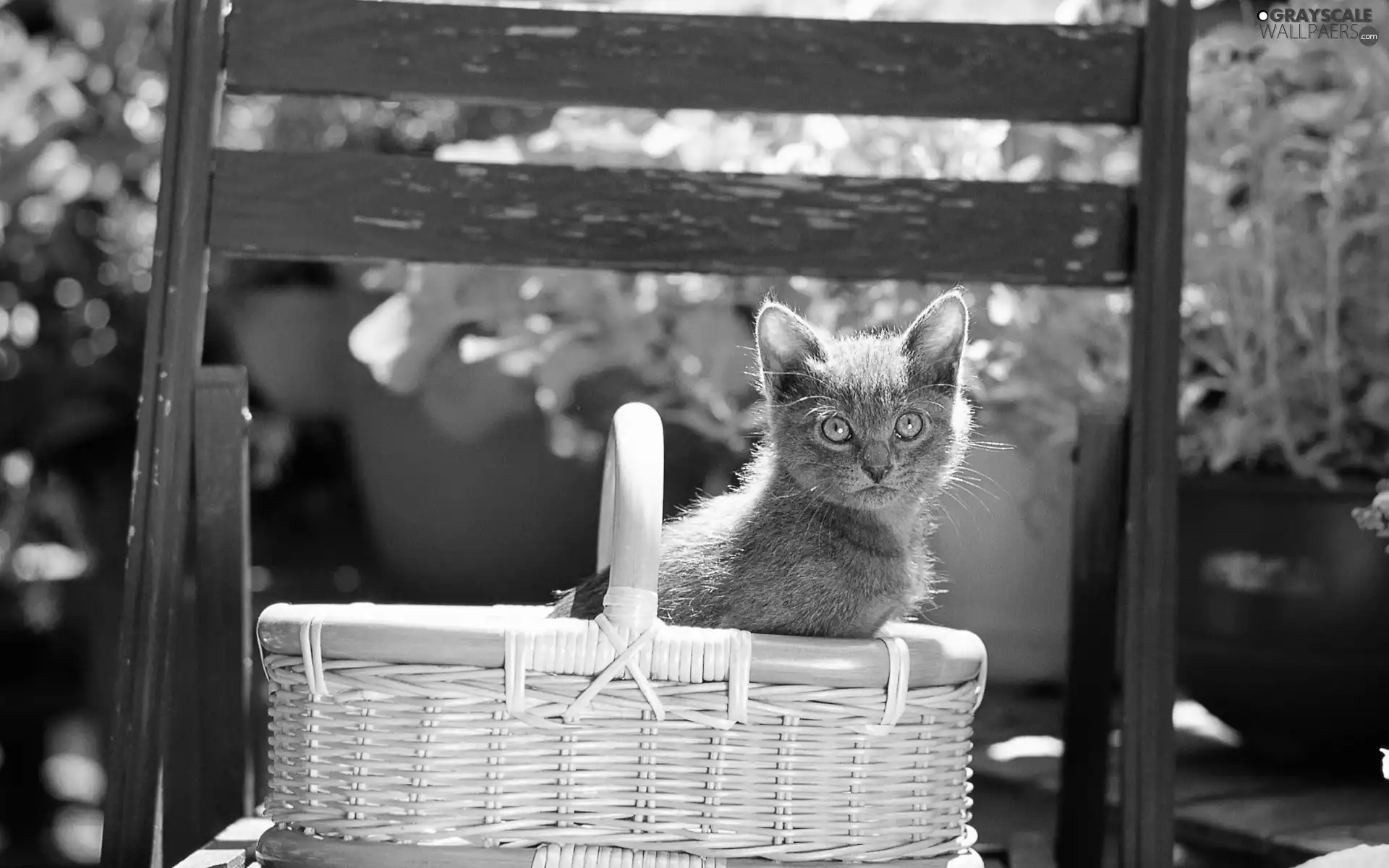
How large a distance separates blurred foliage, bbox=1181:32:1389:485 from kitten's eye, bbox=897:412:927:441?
599 mm

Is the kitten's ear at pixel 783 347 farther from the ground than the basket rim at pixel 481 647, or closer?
farther from the ground

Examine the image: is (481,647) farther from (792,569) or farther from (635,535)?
(792,569)

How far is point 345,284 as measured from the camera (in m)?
2.01

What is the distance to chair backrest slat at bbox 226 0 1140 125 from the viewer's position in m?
1.08

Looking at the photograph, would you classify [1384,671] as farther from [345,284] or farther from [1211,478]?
[345,284]

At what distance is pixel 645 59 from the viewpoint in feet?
3.57

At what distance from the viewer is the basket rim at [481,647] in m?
0.76

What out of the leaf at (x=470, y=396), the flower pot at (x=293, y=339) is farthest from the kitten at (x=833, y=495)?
the flower pot at (x=293, y=339)

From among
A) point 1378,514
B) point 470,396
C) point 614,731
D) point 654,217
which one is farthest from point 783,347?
point 470,396

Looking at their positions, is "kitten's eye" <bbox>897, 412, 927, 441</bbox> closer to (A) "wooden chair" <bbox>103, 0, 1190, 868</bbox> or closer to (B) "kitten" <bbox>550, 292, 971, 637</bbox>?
(B) "kitten" <bbox>550, 292, 971, 637</bbox>

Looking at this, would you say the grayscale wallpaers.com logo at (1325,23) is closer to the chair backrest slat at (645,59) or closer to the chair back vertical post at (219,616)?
the chair backrest slat at (645,59)

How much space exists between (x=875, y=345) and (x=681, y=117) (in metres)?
0.96

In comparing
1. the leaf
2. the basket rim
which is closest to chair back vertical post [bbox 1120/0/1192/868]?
the basket rim

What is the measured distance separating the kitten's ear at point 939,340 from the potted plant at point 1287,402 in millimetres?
534
